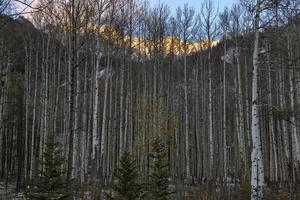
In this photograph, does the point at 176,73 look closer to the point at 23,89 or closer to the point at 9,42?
the point at 23,89

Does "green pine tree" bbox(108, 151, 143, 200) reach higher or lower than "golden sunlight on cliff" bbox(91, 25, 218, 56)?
lower

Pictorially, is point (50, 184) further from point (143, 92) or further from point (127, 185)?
point (143, 92)

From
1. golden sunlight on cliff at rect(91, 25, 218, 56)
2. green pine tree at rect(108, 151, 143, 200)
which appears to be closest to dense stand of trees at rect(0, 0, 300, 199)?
golden sunlight on cliff at rect(91, 25, 218, 56)

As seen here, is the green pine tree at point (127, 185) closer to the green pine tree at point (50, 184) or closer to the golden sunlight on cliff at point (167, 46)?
the green pine tree at point (50, 184)

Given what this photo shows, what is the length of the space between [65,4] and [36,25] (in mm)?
14201

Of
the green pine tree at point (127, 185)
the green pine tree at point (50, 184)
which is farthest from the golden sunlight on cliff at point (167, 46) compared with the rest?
the green pine tree at point (50, 184)

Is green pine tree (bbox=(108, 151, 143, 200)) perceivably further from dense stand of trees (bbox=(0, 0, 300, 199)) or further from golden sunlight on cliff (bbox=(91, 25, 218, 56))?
golden sunlight on cliff (bbox=(91, 25, 218, 56))

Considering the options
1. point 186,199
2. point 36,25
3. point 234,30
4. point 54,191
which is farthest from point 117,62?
point 54,191

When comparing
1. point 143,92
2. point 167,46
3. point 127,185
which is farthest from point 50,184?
point 167,46

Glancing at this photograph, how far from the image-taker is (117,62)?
2809 cm

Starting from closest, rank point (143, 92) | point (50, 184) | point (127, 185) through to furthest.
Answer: point (50, 184) → point (127, 185) → point (143, 92)

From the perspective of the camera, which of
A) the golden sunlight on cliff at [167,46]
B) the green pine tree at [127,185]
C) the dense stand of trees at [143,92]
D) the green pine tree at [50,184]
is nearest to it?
the green pine tree at [50,184]

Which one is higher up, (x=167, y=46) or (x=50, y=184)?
(x=167, y=46)

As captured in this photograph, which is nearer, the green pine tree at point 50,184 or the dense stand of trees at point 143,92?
the green pine tree at point 50,184
